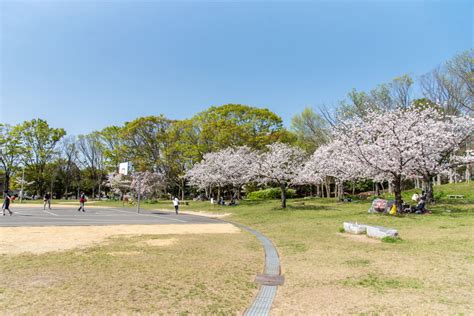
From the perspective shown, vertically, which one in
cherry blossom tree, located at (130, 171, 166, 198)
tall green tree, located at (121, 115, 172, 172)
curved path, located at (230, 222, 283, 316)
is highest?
tall green tree, located at (121, 115, 172, 172)

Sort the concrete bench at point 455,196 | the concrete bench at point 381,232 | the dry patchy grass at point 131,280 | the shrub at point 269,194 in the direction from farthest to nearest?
the shrub at point 269,194
the concrete bench at point 455,196
the concrete bench at point 381,232
the dry patchy grass at point 131,280

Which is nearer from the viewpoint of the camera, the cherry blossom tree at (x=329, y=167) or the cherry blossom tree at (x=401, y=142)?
the cherry blossom tree at (x=401, y=142)

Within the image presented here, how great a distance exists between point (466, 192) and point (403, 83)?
1069cm

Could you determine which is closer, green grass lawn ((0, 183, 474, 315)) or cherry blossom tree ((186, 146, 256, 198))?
green grass lawn ((0, 183, 474, 315))

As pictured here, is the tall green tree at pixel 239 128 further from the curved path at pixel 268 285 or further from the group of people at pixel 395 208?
the curved path at pixel 268 285

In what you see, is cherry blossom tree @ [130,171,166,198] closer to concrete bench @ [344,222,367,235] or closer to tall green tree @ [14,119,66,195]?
tall green tree @ [14,119,66,195]

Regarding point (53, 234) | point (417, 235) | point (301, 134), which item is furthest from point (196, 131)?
point (417, 235)

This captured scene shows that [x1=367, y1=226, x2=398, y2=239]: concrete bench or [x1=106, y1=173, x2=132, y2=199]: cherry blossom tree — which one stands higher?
[x1=106, y1=173, x2=132, y2=199]: cherry blossom tree

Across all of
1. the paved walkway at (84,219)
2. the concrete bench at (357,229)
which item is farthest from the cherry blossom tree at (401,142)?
the paved walkway at (84,219)

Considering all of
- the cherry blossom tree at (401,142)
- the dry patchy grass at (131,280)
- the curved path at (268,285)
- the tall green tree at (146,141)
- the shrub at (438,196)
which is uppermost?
the tall green tree at (146,141)

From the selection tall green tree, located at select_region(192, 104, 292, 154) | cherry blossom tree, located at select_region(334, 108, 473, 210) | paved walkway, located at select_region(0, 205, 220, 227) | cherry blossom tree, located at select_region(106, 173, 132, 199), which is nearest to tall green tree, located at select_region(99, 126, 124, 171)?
cherry blossom tree, located at select_region(106, 173, 132, 199)

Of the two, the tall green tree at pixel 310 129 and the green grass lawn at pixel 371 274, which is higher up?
the tall green tree at pixel 310 129

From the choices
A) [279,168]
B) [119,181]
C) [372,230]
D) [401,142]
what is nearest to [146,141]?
[119,181]

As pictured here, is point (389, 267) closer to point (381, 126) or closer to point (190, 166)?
point (381, 126)
